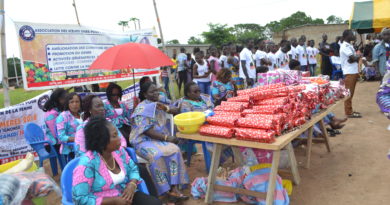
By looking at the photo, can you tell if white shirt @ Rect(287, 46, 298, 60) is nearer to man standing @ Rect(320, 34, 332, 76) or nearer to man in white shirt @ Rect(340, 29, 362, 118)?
man standing @ Rect(320, 34, 332, 76)

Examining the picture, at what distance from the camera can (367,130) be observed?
17.5 ft

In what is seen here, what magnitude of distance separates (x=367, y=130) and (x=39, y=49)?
611 cm

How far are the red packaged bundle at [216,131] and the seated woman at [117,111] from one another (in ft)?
5.43

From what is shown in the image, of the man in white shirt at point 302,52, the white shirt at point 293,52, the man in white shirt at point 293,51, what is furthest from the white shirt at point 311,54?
the white shirt at point 293,52

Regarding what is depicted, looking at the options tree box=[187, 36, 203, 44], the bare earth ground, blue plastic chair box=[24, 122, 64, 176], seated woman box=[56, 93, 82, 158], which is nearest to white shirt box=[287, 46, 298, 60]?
the bare earth ground

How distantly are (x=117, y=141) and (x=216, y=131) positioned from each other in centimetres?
100

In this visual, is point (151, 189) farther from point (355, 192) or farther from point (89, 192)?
point (355, 192)

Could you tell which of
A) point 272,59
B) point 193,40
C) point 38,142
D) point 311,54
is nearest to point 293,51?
point 311,54

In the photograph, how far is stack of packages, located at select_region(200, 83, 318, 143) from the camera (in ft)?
8.59

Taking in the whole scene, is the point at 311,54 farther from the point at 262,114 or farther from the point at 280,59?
the point at 262,114

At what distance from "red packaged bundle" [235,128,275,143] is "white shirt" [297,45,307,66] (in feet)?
27.6

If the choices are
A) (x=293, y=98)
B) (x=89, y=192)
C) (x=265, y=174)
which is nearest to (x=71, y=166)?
(x=89, y=192)

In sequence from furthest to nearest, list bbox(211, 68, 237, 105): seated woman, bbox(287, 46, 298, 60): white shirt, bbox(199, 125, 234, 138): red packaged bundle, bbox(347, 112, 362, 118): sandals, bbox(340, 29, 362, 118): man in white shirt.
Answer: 1. bbox(287, 46, 298, 60): white shirt
2. bbox(347, 112, 362, 118): sandals
3. bbox(340, 29, 362, 118): man in white shirt
4. bbox(211, 68, 237, 105): seated woman
5. bbox(199, 125, 234, 138): red packaged bundle

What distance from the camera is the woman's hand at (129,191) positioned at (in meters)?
2.25
